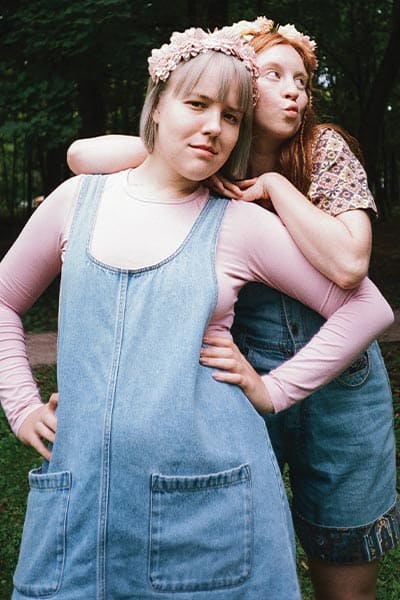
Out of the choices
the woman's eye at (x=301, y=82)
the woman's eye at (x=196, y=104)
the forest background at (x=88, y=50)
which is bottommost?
the forest background at (x=88, y=50)

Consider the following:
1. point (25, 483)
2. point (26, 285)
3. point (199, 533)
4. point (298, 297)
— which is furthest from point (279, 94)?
point (25, 483)

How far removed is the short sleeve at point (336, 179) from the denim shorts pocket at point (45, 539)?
860 millimetres

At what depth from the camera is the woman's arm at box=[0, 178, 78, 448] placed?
70.5 inches

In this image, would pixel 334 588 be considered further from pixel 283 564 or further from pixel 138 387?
pixel 138 387

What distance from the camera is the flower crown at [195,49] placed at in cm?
170

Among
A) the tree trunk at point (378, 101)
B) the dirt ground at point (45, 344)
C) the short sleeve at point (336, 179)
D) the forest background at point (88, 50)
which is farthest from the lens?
the tree trunk at point (378, 101)

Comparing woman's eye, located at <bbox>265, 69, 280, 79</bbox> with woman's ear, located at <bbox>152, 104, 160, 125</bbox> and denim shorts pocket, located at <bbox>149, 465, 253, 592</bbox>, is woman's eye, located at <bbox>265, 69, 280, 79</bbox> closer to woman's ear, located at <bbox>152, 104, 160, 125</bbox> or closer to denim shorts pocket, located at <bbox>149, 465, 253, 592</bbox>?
woman's ear, located at <bbox>152, 104, 160, 125</bbox>

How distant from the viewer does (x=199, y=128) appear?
66.1 inches

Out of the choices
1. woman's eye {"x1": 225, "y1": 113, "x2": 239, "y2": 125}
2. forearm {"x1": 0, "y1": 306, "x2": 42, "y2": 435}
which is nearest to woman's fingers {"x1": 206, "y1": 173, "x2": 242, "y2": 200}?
woman's eye {"x1": 225, "y1": 113, "x2": 239, "y2": 125}

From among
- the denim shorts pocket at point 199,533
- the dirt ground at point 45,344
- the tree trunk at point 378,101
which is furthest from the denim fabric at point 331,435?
the tree trunk at point 378,101

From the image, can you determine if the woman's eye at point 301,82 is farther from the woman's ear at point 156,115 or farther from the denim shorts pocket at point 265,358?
the denim shorts pocket at point 265,358

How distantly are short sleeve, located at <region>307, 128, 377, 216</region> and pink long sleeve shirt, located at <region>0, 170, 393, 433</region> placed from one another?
19cm

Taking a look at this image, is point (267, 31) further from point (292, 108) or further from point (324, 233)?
point (324, 233)

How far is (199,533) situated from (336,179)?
89cm
